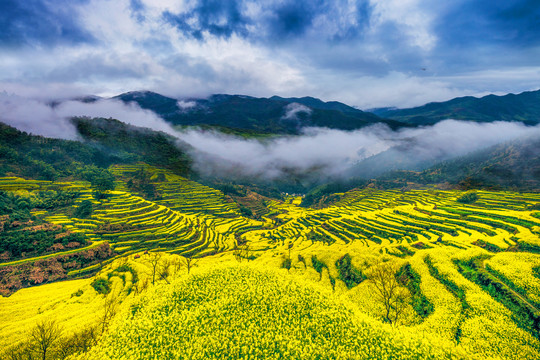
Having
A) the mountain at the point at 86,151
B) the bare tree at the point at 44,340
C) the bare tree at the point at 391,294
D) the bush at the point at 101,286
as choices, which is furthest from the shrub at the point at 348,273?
the mountain at the point at 86,151

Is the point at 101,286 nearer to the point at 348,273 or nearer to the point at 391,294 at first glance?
the point at 348,273

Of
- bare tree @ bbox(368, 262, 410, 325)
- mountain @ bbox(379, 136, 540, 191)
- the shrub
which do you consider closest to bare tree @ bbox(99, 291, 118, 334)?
bare tree @ bbox(368, 262, 410, 325)

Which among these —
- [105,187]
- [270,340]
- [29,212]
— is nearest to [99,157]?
[105,187]

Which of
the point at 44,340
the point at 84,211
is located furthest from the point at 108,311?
the point at 84,211

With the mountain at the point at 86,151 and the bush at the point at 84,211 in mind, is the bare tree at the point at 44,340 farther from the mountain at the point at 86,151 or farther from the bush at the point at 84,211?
the mountain at the point at 86,151

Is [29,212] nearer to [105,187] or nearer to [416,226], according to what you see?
[105,187]

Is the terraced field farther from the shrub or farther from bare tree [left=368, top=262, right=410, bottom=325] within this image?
bare tree [left=368, top=262, right=410, bottom=325]
